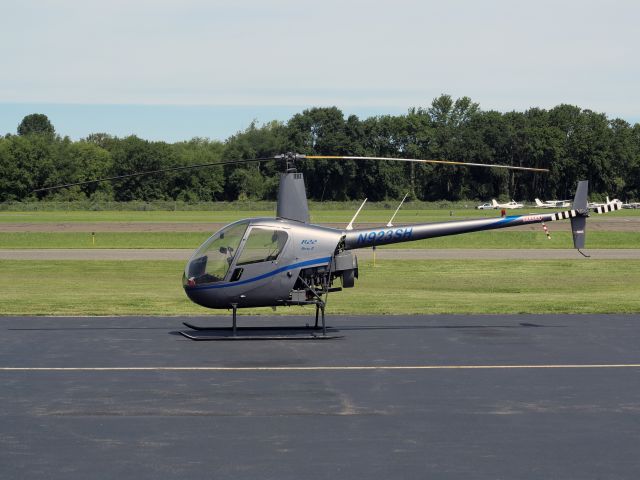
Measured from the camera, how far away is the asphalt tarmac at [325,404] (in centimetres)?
1001

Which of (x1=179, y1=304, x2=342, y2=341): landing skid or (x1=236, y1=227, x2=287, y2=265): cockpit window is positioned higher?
(x1=236, y1=227, x2=287, y2=265): cockpit window

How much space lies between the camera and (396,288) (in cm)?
3434

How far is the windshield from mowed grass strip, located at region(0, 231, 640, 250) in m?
37.6

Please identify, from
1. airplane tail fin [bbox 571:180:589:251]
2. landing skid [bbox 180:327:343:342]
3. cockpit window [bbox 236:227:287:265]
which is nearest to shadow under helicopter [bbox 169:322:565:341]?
landing skid [bbox 180:327:343:342]

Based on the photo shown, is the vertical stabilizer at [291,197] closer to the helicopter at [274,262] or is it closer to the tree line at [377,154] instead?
the helicopter at [274,262]

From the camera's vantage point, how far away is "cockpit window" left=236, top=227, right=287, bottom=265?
1886 cm

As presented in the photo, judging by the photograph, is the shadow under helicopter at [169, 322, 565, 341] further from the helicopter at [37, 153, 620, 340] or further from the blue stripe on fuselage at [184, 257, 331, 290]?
the blue stripe on fuselage at [184, 257, 331, 290]

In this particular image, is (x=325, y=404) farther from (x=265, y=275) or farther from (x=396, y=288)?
(x=396, y=288)

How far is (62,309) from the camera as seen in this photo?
24859 millimetres

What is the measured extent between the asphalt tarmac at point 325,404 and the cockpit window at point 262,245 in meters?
1.77

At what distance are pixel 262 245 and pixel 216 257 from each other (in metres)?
0.99

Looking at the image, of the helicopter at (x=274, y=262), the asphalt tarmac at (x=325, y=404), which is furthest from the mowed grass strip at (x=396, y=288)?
the helicopter at (x=274, y=262)

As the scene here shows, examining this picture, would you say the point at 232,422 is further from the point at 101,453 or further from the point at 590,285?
the point at 590,285

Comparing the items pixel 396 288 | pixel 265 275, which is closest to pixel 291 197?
pixel 265 275
